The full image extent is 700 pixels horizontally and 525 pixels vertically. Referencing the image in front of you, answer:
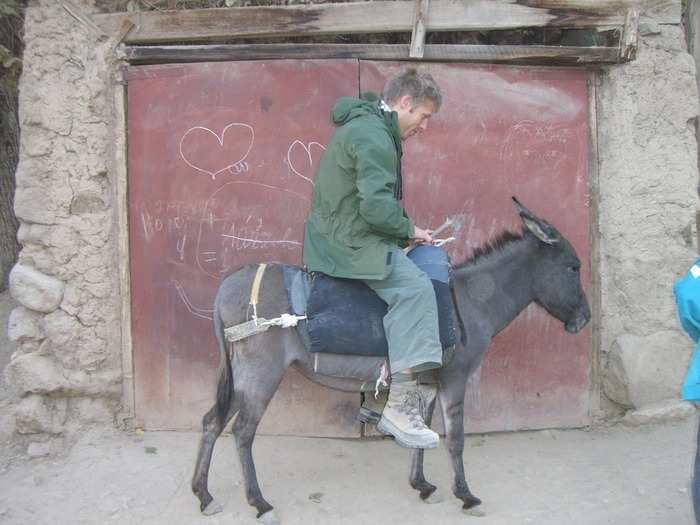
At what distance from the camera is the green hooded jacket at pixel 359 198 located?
367 centimetres

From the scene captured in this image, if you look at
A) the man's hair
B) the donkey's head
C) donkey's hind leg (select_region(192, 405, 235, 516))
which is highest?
the man's hair

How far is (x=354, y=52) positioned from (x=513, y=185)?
1549 millimetres

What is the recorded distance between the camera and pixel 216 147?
16.8 feet

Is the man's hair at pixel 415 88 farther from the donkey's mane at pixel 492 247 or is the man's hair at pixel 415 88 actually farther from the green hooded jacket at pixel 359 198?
the donkey's mane at pixel 492 247

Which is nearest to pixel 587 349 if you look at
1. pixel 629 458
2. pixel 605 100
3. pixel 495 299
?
pixel 629 458

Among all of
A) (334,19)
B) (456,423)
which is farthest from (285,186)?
(456,423)

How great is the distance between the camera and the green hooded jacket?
3.67m

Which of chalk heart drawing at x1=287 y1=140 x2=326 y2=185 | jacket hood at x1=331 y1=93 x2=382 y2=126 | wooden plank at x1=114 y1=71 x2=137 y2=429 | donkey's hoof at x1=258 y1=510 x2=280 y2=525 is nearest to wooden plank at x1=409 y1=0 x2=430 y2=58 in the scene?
chalk heart drawing at x1=287 y1=140 x2=326 y2=185

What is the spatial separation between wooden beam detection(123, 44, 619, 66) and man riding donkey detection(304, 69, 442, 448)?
1.21m

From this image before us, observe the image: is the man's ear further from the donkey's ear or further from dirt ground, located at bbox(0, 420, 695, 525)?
dirt ground, located at bbox(0, 420, 695, 525)

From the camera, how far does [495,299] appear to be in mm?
4465

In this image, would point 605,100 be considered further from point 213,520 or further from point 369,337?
point 213,520

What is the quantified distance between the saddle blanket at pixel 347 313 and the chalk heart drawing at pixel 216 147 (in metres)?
1.44

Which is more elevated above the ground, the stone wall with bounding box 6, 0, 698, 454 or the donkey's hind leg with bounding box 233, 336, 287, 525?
the stone wall with bounding box 6, 0, 698, 454
